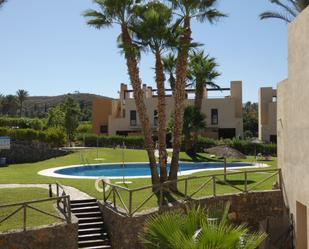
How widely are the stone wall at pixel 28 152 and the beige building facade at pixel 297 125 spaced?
2449 cm

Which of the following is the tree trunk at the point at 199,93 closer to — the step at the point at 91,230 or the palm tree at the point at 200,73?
the palm tree at the point at 200,73

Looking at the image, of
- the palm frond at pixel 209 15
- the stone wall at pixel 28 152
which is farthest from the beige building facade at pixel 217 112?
the palm frond at pixel 209 15

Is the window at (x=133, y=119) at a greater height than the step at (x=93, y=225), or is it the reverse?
the window at (x=133, y=119)

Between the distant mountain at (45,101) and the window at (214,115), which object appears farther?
the distant mountain at (45,101)

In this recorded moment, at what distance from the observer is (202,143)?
4200 cm

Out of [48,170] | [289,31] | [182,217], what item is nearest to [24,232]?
[182,217]

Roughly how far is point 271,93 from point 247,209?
115ft

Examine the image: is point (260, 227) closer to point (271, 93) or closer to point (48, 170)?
point (48, 170)

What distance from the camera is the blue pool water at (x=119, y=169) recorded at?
97.1 ft

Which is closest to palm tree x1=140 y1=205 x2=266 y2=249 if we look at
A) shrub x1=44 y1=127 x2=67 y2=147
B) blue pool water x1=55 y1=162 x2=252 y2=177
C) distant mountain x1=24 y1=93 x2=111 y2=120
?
blue pool water x1=55 y1=162 x2=252 y2=177

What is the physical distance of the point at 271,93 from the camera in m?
50.1

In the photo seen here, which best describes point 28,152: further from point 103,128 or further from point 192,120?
point 103,128

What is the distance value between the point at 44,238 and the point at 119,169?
60.3ft

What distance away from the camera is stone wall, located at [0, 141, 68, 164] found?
1389 inches
